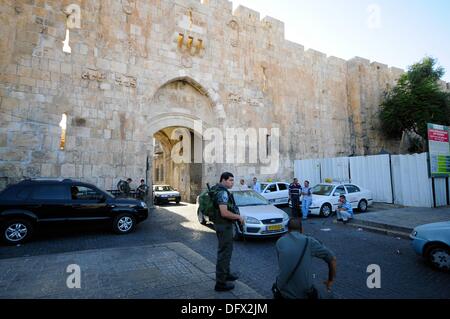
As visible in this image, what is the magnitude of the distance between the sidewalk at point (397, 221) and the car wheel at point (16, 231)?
34.4 ft

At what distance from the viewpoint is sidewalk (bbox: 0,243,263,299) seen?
3789mm

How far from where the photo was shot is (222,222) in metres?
3.96

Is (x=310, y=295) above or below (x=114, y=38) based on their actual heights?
below

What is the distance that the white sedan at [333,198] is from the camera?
11156 millimetres

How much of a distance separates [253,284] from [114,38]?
13.9 metres

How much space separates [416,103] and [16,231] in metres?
27.5

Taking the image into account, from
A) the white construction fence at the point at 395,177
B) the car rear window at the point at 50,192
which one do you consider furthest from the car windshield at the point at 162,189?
the white construction fence at the point at 395,177

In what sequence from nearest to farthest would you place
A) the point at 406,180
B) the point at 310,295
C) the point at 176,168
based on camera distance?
1. the point at 310,295
2. the point at 406,180
3. the point at 176,168

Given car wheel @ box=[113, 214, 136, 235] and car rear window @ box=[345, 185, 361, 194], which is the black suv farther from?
car rear window @ box=[345, 185, 361, 194]

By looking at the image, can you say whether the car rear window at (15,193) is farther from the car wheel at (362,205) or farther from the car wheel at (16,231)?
the car wheel at (362,205)

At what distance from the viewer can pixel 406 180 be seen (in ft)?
43.3

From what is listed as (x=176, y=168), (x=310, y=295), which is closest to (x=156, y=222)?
(x=310, y=295)

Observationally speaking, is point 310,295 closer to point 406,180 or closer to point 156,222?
point 156,222
